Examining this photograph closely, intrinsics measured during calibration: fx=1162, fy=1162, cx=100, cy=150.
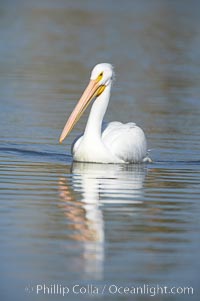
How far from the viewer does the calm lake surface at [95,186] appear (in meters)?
7.63

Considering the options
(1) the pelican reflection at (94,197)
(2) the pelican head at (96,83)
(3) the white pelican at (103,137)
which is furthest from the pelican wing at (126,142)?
(2) the pelican head at (96,83)

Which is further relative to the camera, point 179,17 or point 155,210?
point 179,17

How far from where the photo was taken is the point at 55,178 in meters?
11.4

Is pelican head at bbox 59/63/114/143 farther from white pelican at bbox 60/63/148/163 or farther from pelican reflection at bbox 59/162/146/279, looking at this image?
pelican reflection at bbox 59/162/146/279

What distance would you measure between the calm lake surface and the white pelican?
164 millimetres

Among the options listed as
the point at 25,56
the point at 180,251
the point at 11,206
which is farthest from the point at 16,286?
the point at 25,56

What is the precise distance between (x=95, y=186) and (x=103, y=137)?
2029 mm

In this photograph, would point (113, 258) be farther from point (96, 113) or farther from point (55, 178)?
point (96, 113)

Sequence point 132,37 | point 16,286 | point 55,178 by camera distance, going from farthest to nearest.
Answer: point 132,37 → point 55,178 → point 16,286

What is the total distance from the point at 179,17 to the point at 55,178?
32.9 m

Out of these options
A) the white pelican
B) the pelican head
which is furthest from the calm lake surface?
the pelican head

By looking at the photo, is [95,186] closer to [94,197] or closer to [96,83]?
[94,197]

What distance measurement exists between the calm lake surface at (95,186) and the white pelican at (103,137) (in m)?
0.16

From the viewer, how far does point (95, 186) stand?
431 inches
